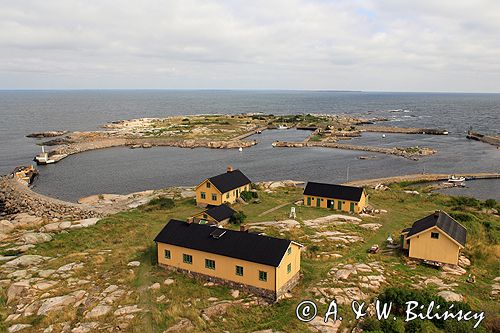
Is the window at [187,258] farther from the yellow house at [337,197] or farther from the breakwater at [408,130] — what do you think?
the breakwater at [408,130]

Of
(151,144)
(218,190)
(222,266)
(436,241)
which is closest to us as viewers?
(222,266)

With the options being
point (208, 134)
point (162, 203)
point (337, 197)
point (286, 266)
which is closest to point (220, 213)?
point (162, 203)

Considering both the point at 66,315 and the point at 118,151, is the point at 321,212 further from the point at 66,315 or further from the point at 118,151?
the point at 118,151

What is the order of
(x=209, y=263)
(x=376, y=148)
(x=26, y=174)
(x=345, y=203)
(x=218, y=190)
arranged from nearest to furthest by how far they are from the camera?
(x=209, y=263) < (x=345, y=203) < (x=218, y=190) < (x=26, y=174) < (x=376, y=148)

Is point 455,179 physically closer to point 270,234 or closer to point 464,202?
point 464,202

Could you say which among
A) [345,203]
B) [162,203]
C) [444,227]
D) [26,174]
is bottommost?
[26,174]

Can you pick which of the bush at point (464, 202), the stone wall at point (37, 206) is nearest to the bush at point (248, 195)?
the stone wall at point (37, 206)

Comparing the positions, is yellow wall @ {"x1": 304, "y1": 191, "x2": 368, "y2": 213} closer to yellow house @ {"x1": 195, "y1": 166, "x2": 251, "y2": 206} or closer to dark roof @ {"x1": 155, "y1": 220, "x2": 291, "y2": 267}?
yellow house @ {"x1": 195, "y1": 166, "x2": 251, "y2": 206}
